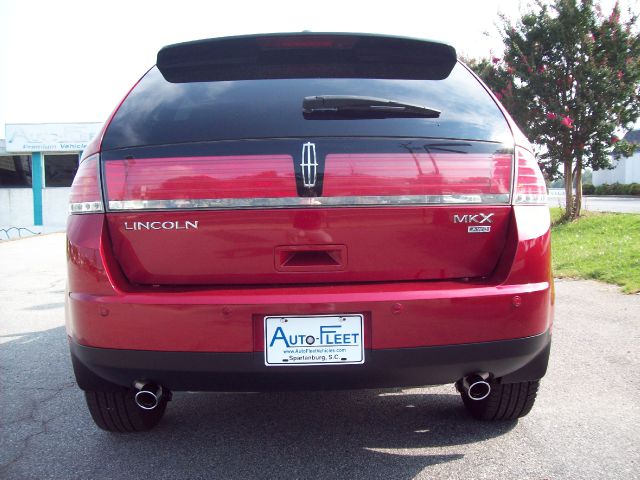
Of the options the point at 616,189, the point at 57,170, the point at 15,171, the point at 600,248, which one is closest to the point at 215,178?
the point at 600,248

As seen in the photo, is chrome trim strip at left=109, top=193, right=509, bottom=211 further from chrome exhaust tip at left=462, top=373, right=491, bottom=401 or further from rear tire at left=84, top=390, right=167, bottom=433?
rear tire at left=84, top=390, right=167, bottom=433

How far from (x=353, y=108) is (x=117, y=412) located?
1598 millimetres

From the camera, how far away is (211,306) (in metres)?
2.00

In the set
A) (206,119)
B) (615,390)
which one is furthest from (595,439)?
(206,119)

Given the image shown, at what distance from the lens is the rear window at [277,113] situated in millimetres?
2117

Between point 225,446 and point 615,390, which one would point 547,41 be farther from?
point 225,446

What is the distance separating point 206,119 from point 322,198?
0.53 metres

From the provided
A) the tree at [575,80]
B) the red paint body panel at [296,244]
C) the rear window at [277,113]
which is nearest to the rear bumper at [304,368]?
the red paint body panel at [296,244]

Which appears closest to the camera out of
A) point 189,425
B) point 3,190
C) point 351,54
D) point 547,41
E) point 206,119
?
point 206,119

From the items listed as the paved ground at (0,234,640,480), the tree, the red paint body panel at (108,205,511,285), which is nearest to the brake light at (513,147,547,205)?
the red paint body panel at (108,205,511,285)

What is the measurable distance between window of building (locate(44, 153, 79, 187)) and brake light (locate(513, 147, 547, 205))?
31726 millimetres

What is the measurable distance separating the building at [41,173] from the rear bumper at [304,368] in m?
30.0

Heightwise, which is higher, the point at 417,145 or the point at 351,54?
the point at 351,54

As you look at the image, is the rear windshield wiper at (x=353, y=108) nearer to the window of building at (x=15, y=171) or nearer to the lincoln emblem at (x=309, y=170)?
the lincoln emblem at (x=309, y=170)
